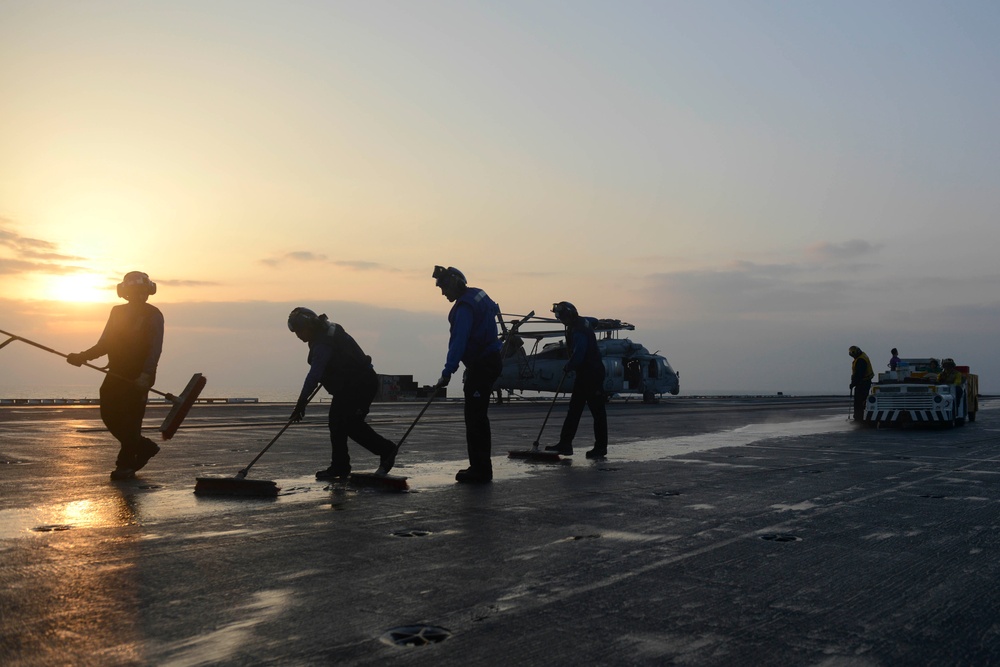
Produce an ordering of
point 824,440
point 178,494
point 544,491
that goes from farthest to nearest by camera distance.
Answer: point 824,440, point 544,491, point 178,494

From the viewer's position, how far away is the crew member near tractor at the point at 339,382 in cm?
888

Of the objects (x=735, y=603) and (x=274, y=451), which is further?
(x=274, y=451)

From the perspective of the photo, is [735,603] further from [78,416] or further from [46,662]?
[78,416]

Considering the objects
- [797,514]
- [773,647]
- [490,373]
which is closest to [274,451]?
[490,373]

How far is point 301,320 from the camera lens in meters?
8.92

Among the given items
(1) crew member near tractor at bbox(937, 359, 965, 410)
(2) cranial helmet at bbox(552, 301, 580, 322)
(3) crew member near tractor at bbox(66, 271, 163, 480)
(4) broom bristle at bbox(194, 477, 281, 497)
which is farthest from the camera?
(1) crew member near tractor at bbox(937, 359, 965, 410)

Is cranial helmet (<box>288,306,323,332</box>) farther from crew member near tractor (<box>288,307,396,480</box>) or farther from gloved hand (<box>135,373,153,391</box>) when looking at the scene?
gloved hand (<box>135,373,153,391</box>)

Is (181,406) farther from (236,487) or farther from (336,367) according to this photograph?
(236,487)

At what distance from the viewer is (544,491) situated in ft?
26.7

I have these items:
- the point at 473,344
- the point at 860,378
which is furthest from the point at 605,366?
the point at 473,344

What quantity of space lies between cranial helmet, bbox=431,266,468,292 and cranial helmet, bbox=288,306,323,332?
1311 millimetres

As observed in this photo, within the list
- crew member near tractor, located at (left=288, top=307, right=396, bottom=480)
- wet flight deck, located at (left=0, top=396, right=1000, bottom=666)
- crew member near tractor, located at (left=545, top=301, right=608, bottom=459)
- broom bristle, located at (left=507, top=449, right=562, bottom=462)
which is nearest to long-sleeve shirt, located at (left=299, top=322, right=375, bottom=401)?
crew member near tractor, located at (left=288, top=307, right=396, bottom=480)

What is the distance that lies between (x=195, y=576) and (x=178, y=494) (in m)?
3.22

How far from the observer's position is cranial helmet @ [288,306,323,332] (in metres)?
8.91
